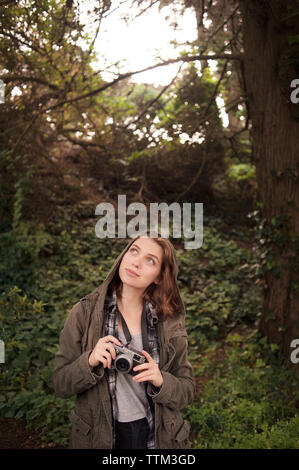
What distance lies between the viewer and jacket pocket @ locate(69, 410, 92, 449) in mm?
1898

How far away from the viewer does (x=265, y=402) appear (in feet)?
13.2

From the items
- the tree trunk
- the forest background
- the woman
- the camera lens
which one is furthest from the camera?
the tree trunk

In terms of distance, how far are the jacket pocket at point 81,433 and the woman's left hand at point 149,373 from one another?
0.42m

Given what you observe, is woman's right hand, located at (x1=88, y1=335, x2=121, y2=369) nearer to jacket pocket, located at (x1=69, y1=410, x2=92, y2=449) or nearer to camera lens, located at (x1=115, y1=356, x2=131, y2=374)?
camera lens, located at (x1=115, y1=356, x2=131, y2=374)

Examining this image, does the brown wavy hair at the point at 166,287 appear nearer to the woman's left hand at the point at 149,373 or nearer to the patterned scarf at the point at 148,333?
the patterned scarf at the point at 148,333

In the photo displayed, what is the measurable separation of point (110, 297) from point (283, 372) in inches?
122

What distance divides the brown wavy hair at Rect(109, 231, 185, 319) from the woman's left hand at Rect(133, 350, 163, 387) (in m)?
0.33

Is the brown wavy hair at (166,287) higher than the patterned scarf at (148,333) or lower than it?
higher

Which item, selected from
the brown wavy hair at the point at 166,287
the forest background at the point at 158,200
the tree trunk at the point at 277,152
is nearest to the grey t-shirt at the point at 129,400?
the brown wavy hair at the point at 166,287

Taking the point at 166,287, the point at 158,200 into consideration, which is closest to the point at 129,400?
the point at 166,287

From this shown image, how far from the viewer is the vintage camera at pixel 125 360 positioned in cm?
166

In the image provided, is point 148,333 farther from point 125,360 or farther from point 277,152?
point 277,152

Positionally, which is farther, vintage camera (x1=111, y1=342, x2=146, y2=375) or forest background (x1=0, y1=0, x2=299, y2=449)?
forest background (x1=0, y1=0, x2=299, y2=449)

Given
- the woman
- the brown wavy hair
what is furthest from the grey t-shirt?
the brown wavy hair
